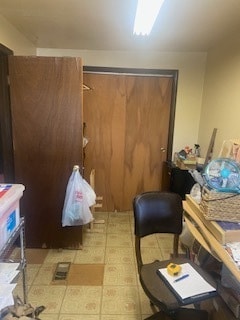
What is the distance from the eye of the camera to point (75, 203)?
8.47 feet

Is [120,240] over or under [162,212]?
under

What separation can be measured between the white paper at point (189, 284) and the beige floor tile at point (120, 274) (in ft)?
2.70

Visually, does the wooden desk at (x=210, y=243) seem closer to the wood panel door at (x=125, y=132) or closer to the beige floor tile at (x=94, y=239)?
the beige floor tile at (x=94, y=239)

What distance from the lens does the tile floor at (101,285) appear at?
197cm

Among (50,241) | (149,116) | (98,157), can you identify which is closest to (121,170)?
(98,157)

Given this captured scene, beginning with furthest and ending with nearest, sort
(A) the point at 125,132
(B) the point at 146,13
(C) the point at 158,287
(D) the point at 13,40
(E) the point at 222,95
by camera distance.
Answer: (A) the point at 125,132, (E) the point at 222,95, (D) the point at 13,40, (B) the point at 146,13, (C) the point at 158,287

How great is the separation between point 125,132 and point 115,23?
162cm

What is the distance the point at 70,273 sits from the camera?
2.42 m

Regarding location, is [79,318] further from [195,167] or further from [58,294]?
[195,167]

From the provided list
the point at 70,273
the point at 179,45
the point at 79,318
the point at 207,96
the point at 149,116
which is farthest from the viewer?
the point at 149,116

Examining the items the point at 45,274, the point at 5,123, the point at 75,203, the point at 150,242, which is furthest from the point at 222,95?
the point at 45,274

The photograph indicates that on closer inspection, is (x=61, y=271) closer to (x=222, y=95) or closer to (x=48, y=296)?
(x=48, y=296)

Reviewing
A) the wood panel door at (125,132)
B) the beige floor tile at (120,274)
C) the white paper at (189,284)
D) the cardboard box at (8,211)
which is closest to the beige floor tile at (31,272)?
the beige floor tile at (120,274)

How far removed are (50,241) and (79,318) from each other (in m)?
1.02
